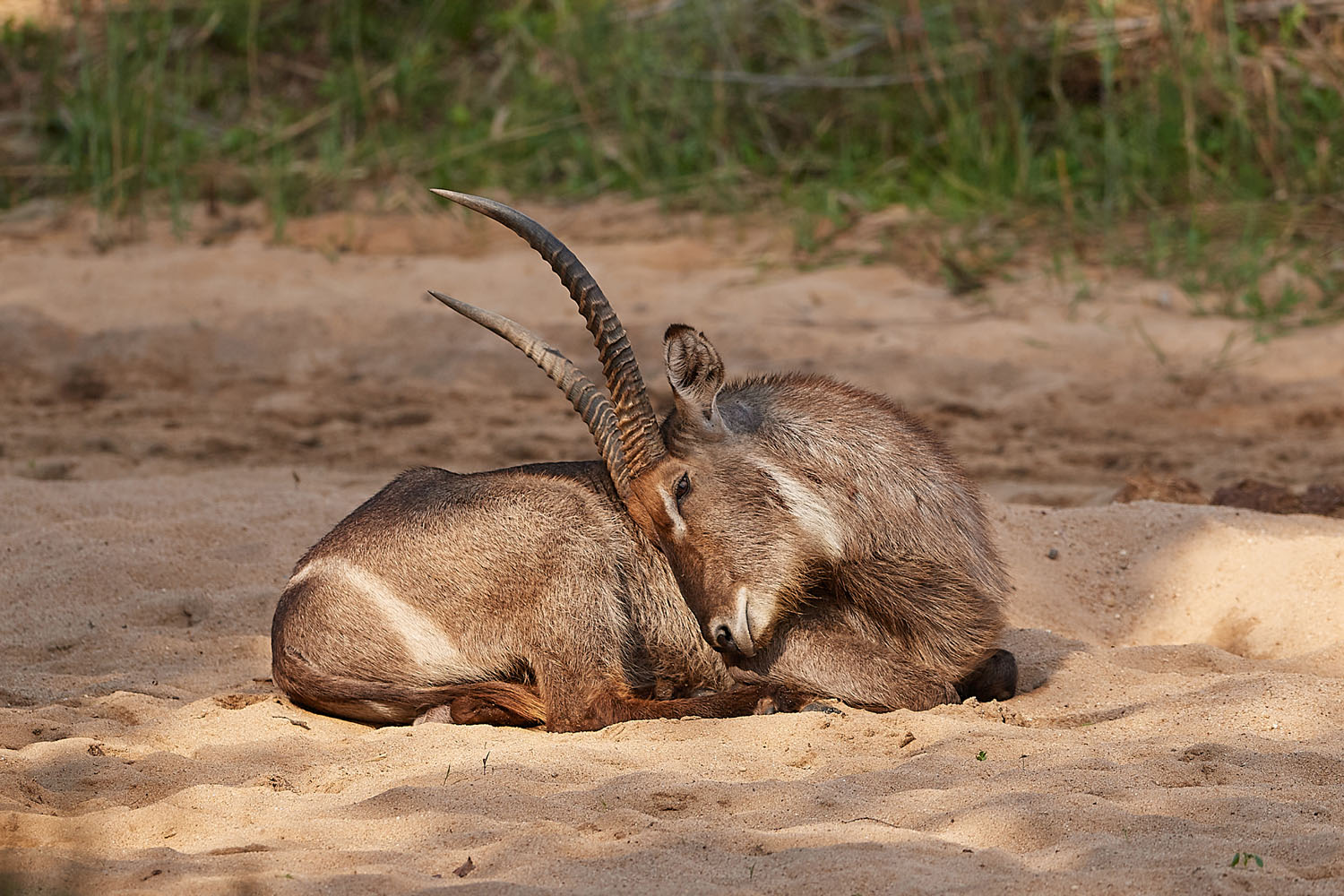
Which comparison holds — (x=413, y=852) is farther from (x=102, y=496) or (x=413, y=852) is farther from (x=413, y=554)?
(x=102, y=496)

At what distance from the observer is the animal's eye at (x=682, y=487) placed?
3951 mm

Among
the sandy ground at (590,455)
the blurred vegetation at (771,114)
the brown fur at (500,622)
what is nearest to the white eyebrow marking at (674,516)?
the brown fur at (500,622)

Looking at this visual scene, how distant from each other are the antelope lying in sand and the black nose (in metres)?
0.01

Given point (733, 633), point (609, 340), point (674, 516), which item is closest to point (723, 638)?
point (733, 633)

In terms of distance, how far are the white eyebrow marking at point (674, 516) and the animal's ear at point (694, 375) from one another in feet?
0.72

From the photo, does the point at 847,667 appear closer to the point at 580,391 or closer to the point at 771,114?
the point at 580,391

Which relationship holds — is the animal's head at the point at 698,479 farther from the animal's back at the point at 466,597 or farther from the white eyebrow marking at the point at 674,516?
the animal's back at the point at 466,597

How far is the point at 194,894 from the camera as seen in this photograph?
257 cm

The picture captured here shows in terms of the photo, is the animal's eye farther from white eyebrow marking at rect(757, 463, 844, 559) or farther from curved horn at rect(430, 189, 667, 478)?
white eyebrow marking at rect(757, 463, 844, 559)

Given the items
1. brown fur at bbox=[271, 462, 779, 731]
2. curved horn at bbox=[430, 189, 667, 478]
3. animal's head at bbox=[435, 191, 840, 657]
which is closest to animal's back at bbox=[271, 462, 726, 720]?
brown fur at bbox=[271, 462, 779, 731]

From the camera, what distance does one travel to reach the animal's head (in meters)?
3.84

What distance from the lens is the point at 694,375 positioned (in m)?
3.99

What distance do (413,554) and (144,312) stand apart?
4.91 metres

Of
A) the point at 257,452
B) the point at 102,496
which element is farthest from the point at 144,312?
the point at 102,496
